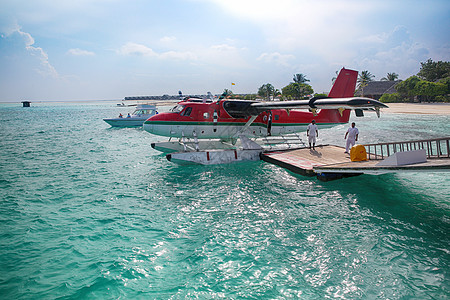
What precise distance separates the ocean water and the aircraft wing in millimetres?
3250

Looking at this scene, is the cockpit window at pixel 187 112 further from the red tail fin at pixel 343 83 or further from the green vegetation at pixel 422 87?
the green vegetation at pixel 422 87

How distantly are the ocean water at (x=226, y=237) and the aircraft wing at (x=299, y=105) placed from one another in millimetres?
3250

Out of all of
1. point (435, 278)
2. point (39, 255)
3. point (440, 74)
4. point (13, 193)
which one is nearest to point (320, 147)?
point (435, 278)

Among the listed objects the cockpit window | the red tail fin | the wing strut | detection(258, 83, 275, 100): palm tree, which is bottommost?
the wing strut

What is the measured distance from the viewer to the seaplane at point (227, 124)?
563 inches

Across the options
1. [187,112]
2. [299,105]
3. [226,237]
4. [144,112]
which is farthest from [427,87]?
[226,237]

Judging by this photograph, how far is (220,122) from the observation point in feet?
51.4

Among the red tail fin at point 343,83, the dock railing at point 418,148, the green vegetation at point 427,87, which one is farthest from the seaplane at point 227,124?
the green vegetation at point 427,87

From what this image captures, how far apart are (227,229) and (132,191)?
5233 mm

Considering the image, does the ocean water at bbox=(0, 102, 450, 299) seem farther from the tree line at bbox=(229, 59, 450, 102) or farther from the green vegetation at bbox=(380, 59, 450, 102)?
the green vegetation at bbox=(380, 59, 450, 102)

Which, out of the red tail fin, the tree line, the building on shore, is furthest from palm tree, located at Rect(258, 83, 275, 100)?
the red tail fin

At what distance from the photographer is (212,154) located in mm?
14203

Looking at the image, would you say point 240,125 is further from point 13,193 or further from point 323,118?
point 13,193

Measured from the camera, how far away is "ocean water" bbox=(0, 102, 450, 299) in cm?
511
